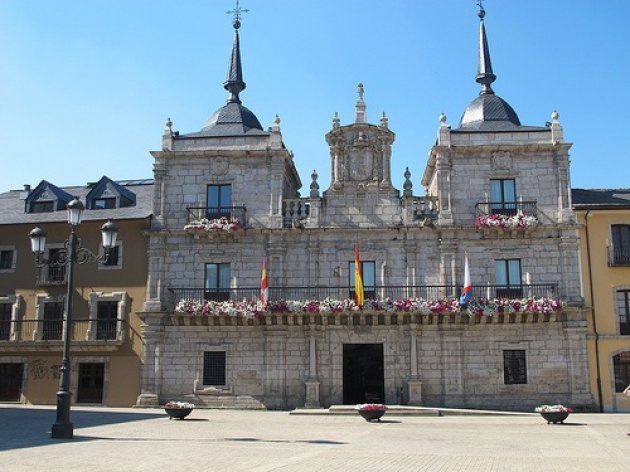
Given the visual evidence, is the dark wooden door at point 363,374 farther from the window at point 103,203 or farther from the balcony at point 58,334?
the window at point 103,203

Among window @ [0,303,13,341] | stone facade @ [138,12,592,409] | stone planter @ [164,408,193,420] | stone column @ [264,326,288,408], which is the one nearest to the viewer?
stone planter @ [164,408,193,420]

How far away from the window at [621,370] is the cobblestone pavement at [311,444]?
14.9 ft

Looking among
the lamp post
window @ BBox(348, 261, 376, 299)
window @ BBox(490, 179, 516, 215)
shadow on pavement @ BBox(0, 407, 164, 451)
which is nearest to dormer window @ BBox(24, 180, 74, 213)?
shadow on pavement @ BBox(0, 407, 164, 451)

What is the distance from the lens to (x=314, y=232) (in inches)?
1296

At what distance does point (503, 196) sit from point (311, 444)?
1905 centimetres

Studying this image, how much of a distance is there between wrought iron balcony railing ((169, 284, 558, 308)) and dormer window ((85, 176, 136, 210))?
575 cm

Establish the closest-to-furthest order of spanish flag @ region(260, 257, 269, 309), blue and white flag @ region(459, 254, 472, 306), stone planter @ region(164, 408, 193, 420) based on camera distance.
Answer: stone planter @ region(164, 408, 193, 420) < blue and white flag @ region(459, 254, 472, 306) < spanish flag @ region(260, 257, 269, 309)

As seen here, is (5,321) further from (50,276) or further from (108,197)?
(108,197)

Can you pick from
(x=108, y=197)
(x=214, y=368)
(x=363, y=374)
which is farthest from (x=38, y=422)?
(x=108, y=197)

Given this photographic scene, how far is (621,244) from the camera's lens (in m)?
32.4

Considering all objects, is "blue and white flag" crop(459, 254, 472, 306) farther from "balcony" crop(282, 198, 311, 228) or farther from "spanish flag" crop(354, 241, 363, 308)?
"balcony" crop(282, 198, 311, 228)

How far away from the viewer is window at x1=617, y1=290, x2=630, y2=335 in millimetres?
31547

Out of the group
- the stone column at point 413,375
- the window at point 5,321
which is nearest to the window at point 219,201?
the stone column at point 413,375

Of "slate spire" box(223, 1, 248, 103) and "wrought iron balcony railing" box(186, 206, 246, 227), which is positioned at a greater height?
"slate spire" box(223, 1, 248, 103)
